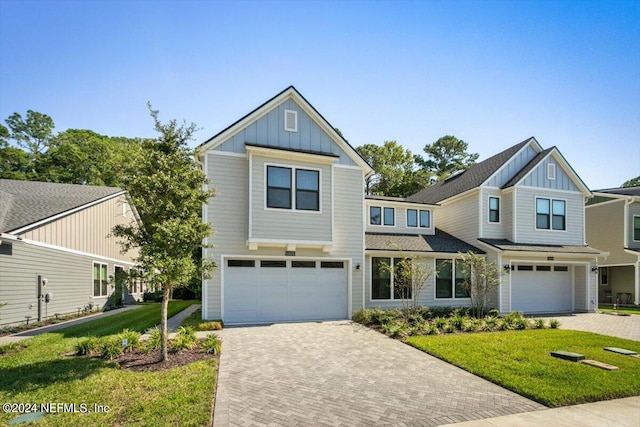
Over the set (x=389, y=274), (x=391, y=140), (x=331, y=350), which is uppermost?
(x=391, y=140)

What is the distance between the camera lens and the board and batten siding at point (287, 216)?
44.0 feet

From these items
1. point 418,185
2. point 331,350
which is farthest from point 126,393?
point 418,185

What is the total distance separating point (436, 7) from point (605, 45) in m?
6.37

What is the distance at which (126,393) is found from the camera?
5961 mm

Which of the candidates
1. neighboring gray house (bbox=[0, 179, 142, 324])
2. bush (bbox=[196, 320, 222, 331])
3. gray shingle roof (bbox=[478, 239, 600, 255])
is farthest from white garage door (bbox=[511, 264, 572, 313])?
neighboring gray house (bbox=[0, 179, 142, 324])

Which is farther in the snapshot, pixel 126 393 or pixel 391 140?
pixel 391 140

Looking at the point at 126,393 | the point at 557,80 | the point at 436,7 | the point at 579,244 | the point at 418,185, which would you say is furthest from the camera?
the point at 418,185

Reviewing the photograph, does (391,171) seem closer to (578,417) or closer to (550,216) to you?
(550,216)

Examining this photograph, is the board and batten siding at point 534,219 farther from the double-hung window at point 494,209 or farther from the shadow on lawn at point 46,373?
the shadow on lawn at point 46,373

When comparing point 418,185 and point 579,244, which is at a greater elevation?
point 418,185

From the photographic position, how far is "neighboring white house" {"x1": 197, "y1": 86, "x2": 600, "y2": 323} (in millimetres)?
13469

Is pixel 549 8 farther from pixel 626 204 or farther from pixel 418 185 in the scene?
pixel 418 185

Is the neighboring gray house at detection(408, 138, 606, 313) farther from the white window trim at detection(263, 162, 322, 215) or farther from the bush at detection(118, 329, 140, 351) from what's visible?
the bush at detection(118, 329, 140, 351)

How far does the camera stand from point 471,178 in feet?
66.5
